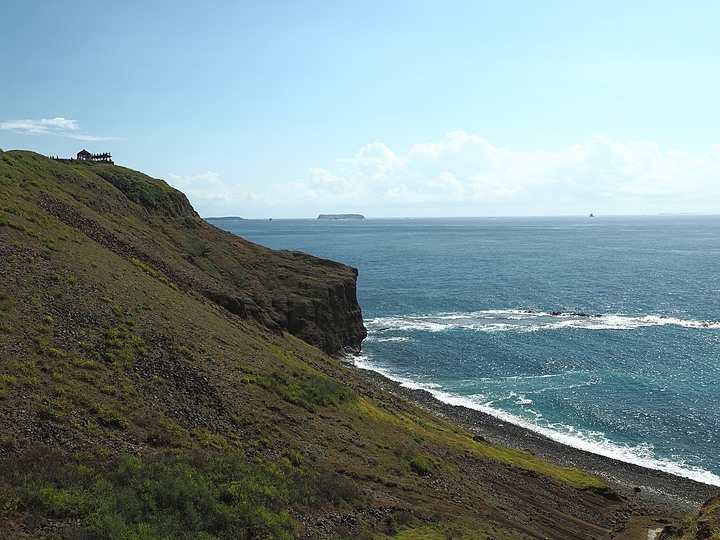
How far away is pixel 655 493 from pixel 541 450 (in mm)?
11073

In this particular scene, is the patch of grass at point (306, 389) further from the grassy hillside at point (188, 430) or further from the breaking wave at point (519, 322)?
the breaking wave at point (519, 322)

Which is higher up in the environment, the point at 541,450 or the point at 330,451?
the point at 330,451

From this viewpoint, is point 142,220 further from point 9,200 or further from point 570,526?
point 570,526

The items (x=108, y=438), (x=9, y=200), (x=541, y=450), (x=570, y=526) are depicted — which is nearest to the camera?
(x=108, y=438)

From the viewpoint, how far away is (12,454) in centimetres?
2192

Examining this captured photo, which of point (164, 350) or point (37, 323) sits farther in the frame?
point (164, 350)

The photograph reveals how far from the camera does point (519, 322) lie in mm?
107750

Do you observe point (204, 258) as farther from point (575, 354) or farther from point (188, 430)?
point (575, 354)

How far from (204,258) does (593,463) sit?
55.5 meters

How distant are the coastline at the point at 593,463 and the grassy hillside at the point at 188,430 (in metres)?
3.83

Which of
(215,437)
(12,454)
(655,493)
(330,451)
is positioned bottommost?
(655,493)

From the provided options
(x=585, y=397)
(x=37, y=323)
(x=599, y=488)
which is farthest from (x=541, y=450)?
(x=37, y=323)

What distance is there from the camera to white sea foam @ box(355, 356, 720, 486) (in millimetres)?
52094

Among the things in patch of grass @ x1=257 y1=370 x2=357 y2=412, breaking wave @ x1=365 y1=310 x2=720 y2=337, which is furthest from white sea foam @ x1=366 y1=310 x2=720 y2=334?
patch of grass @ x1=257 y1=370 x2=357 y2=412
